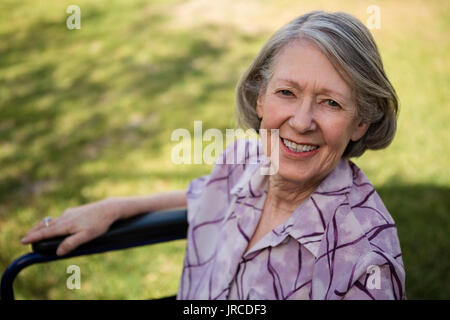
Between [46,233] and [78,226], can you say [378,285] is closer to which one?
[78,226]

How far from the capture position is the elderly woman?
137 centimetres

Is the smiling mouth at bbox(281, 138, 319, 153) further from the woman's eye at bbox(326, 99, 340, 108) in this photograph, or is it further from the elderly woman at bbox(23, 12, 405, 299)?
the woman's eye at bbox(326, 99, 340, 108)

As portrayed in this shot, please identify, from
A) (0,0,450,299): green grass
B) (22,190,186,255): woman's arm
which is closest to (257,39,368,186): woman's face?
(22,190,186,255): woman's arm

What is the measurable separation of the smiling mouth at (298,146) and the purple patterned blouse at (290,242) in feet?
0.48

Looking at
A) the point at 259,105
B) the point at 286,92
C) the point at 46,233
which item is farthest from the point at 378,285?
the point at 46,233

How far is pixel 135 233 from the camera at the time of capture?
Result: 1.74 m

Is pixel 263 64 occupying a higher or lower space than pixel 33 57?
lower

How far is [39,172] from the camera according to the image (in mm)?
3990

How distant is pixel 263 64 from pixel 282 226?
626 millimetres

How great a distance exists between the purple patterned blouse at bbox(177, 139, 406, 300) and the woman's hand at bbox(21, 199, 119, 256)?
1.15ft

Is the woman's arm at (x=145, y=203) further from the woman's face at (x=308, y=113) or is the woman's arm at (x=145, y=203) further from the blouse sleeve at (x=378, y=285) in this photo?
the blouse sleeve at (x=378, y=285)

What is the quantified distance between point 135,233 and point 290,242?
640mm
